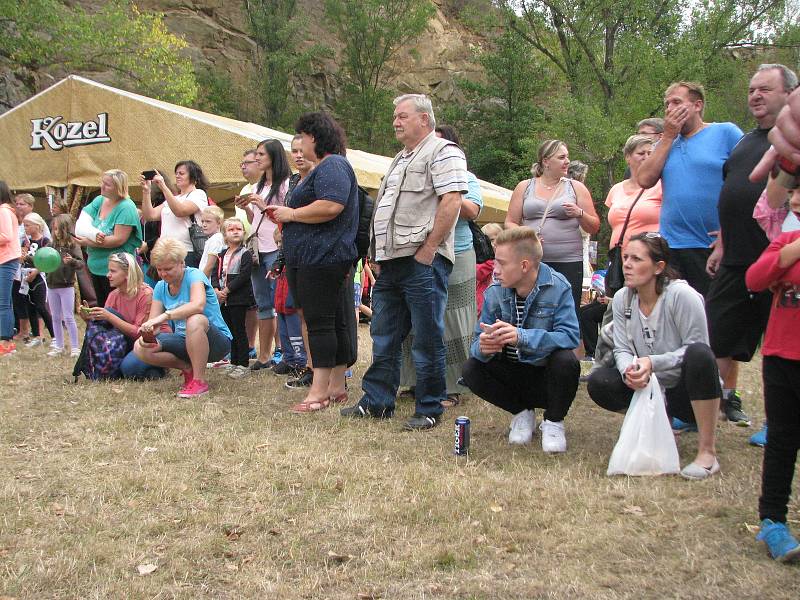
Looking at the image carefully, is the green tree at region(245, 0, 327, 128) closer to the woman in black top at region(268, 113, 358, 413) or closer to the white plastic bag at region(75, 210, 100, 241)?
the white plastic bag at region(75, 210, 100, 241)

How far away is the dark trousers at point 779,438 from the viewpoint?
2826mm

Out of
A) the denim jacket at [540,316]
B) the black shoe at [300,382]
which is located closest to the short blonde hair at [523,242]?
the denim jacket at [540,316]

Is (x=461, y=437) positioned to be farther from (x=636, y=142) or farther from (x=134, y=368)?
(x=134, y=368)

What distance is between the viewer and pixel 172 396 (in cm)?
590

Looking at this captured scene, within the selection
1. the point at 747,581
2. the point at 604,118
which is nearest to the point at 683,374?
the point at 747,581

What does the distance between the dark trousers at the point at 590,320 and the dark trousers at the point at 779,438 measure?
131 inches

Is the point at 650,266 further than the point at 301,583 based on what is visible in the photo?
Yes

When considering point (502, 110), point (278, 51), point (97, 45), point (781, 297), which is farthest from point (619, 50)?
point (781, 297)

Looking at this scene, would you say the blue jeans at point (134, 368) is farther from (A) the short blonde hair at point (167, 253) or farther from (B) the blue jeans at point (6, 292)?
(B) the blue jeans at point (6, 292)

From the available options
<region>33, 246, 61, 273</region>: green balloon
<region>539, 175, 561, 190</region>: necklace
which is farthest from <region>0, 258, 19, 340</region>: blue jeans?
<region>539, 175, 561, 190</region>: necklace

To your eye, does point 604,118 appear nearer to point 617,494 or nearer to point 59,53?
point 59,53

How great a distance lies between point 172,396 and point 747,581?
14.5 ft

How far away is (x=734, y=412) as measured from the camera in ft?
16.2

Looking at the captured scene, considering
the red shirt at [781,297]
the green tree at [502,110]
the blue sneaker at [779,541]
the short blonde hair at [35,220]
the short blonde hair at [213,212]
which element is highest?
the green tree at [502,110]
